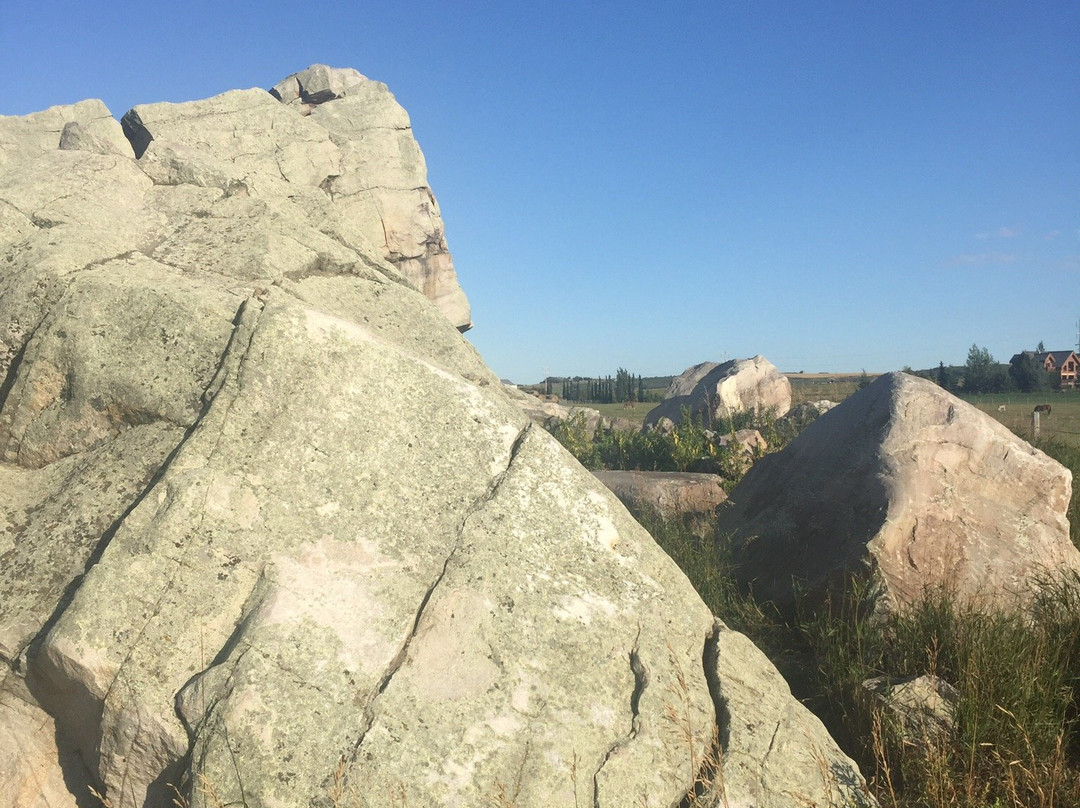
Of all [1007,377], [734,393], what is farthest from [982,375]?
[734,393]

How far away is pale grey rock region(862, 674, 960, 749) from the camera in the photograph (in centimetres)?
343

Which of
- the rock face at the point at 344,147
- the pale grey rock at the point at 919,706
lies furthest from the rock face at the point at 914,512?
the rock face at the point at 344,147

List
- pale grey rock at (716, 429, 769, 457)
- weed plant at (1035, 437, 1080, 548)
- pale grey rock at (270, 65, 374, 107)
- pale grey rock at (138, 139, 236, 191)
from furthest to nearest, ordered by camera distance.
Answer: pale grey rock at (270, 65, 374, 107)
pale grey rock at (716, 429, 769, 457)
weed plant at (1035, 437, 1080, 548)
pale grey rock at (138, 139, 236, 191)

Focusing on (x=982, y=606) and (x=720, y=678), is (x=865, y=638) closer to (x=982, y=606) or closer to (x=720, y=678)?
(x=982, y=606)

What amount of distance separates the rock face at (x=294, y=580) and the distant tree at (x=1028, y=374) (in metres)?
47.5

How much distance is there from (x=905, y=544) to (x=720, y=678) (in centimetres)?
213

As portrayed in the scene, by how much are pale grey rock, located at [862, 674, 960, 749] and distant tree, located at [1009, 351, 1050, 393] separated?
4621cm

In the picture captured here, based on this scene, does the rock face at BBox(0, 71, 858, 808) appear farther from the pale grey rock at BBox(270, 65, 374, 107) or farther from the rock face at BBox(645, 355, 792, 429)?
the pale grey rock at BBox(270, 65, 374, 107)

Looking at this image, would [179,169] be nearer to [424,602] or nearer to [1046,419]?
[424,602]

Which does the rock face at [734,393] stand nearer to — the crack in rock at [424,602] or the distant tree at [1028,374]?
the crack in rock at [424,602]

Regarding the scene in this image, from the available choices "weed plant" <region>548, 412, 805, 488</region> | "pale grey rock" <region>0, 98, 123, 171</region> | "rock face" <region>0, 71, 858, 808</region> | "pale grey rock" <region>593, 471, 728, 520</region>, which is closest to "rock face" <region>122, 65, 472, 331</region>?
"pale grey rock" <region>0, 98, 123, 171</region>

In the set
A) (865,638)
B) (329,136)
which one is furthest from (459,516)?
(329,136)

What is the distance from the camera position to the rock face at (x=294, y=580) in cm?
274

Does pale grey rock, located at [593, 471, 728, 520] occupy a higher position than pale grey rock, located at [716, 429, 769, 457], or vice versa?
pale grey rock, located at [716, 429, 769, 457]
